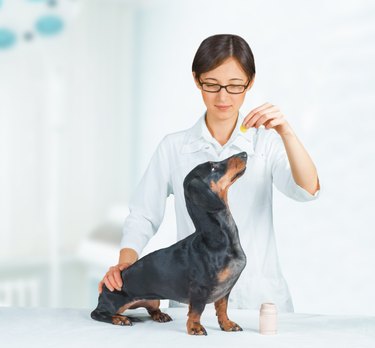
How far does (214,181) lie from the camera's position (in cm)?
132

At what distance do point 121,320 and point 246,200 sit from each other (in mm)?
458

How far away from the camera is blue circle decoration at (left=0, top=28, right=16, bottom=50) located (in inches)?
154

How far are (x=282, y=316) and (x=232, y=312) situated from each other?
4.5 inches

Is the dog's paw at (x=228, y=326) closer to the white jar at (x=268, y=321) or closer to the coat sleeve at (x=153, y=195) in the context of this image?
the white jar at (x=268, y=321)

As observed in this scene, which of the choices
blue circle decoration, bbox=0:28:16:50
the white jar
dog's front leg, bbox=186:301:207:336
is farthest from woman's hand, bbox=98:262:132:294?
blue circle decoration, bbox=0:28:16:50

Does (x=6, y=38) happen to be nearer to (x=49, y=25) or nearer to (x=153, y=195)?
(x=49, y=25)

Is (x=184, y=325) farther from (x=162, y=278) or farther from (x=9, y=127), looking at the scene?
(x=9, y=127)

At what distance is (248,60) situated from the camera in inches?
59.4

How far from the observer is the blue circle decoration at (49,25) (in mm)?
4004

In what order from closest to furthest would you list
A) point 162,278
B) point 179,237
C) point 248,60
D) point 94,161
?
point 162,278 < point 248,60 < point 179,237 < point 94,161

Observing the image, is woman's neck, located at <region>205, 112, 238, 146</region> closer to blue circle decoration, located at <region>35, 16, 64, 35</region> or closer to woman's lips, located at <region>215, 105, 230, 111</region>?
woman's lips, located at <region>215, 105, 230, 111</region>

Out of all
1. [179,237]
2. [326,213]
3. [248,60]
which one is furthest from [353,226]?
[248,60]

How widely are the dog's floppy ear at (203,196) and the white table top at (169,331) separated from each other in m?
0.25

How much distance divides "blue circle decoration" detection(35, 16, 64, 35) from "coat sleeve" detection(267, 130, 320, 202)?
257cm
